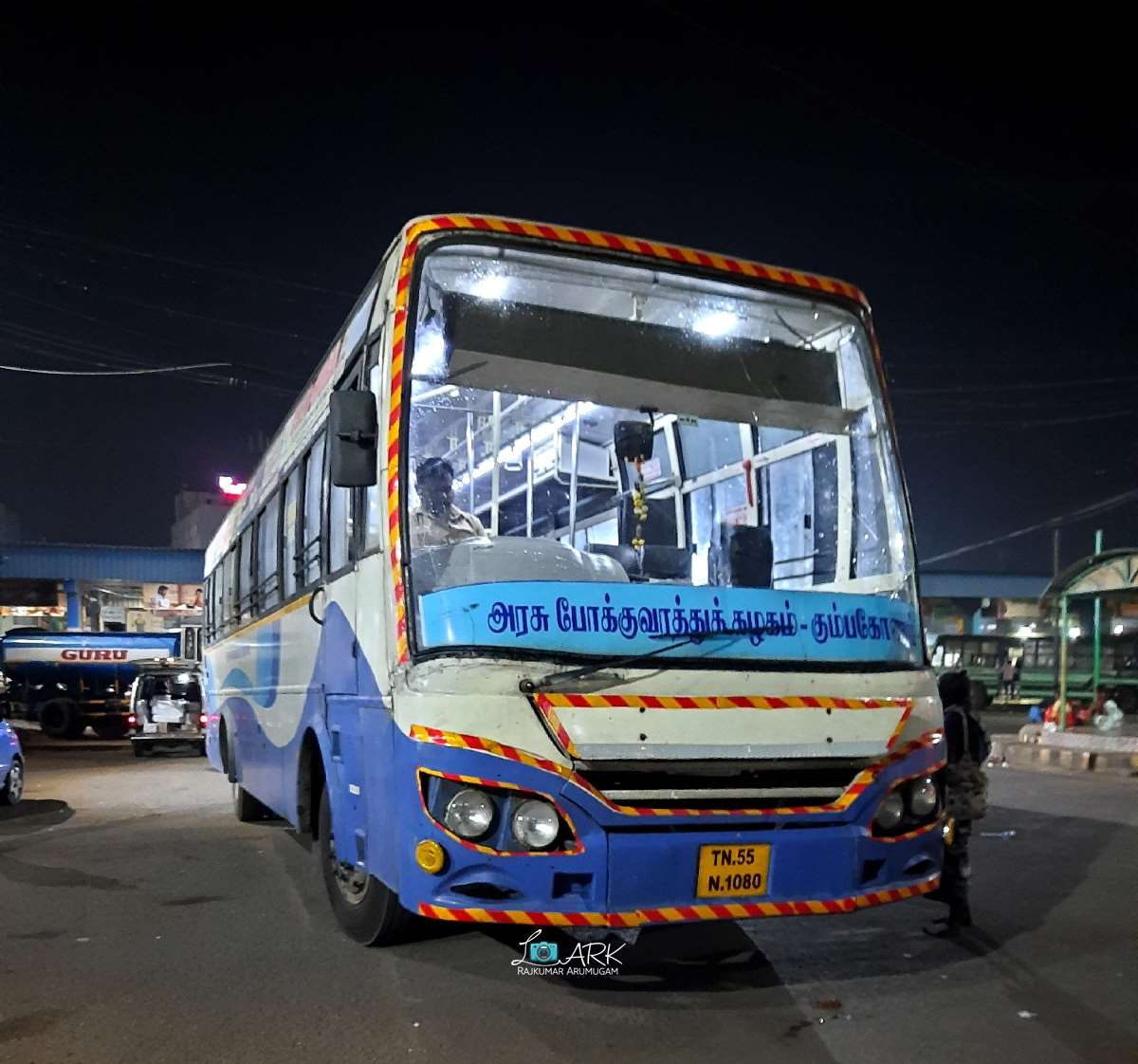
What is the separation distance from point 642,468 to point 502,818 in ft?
9.83

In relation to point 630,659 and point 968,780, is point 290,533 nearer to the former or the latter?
point 630,659

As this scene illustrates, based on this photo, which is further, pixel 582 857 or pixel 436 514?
pixel 436 514

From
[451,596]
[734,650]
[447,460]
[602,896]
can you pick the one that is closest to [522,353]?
[447,460]

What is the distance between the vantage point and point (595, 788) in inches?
158

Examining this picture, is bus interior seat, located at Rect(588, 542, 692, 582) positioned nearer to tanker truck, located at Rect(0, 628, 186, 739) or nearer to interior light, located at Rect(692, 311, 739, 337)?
interior light, located at Rect(692, 311, 739, 337)

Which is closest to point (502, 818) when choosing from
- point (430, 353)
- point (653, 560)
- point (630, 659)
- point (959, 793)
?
point (630, 659)

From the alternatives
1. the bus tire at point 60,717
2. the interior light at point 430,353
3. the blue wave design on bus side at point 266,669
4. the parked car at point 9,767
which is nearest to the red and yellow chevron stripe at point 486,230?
the interior light at point 430,353

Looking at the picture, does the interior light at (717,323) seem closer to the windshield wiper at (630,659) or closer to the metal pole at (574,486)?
the metal pole at (574,486)

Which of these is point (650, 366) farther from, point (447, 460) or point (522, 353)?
point (447, 460)

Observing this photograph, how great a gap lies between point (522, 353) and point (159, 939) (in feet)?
12.6

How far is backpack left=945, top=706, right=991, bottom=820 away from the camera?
18.8ft

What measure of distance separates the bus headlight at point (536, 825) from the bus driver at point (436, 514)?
48.4 inches

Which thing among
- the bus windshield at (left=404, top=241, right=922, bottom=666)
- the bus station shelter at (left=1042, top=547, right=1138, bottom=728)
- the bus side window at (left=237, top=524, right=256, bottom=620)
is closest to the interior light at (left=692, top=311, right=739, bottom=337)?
the bus windshield at (left=404, top=241, right=922, bottom=666)

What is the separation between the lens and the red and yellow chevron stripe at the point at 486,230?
169 inches
